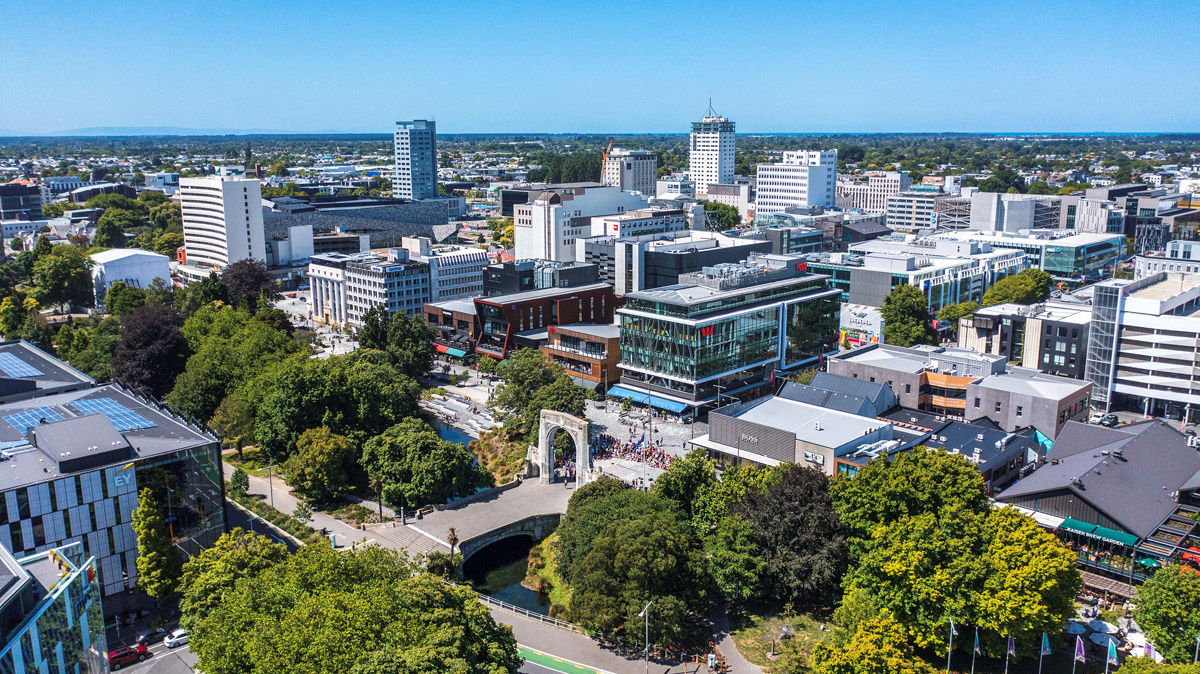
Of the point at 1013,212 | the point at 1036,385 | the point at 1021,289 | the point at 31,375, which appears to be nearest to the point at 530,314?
the point at 31,375

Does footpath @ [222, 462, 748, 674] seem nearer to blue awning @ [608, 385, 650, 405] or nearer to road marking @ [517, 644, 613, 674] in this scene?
road marking @ [517, 644, 613, 674]

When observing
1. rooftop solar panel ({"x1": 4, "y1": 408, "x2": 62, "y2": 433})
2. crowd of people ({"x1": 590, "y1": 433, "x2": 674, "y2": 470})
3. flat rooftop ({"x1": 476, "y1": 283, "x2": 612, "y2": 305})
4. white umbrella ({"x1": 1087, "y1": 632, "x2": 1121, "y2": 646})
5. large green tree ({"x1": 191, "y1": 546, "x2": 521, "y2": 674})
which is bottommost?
white umbrella ({"x1": 1087, "y1": 632, "x2": 1121, "y2": 646})

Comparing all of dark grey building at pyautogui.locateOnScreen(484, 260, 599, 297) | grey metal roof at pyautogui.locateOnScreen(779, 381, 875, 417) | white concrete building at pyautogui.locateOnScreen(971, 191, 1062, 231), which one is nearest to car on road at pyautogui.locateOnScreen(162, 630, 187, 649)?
grey metal roof at pyautogui.locateOnScreen(779, 381, 875, 417)

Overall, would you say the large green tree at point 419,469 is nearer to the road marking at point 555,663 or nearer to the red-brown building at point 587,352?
the road marking at point 555,663

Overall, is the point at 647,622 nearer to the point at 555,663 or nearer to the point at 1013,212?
the point at 555,663

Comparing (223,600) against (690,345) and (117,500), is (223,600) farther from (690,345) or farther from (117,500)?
(690,345)

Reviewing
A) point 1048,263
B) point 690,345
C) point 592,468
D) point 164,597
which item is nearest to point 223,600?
point 164,597

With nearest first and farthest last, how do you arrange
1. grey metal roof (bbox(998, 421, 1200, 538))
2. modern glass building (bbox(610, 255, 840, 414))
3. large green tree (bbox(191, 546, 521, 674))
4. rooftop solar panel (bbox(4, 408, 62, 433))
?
1. large green tree (bbox(191, 546, 521, 674))
2. grey metal roof (bbox(998, 421, 1200, 538))
3. rooftop solar panel (bbox(4, 408, 62, 433))
4. modern glass building (bbox(610, 255, 840, 414))
